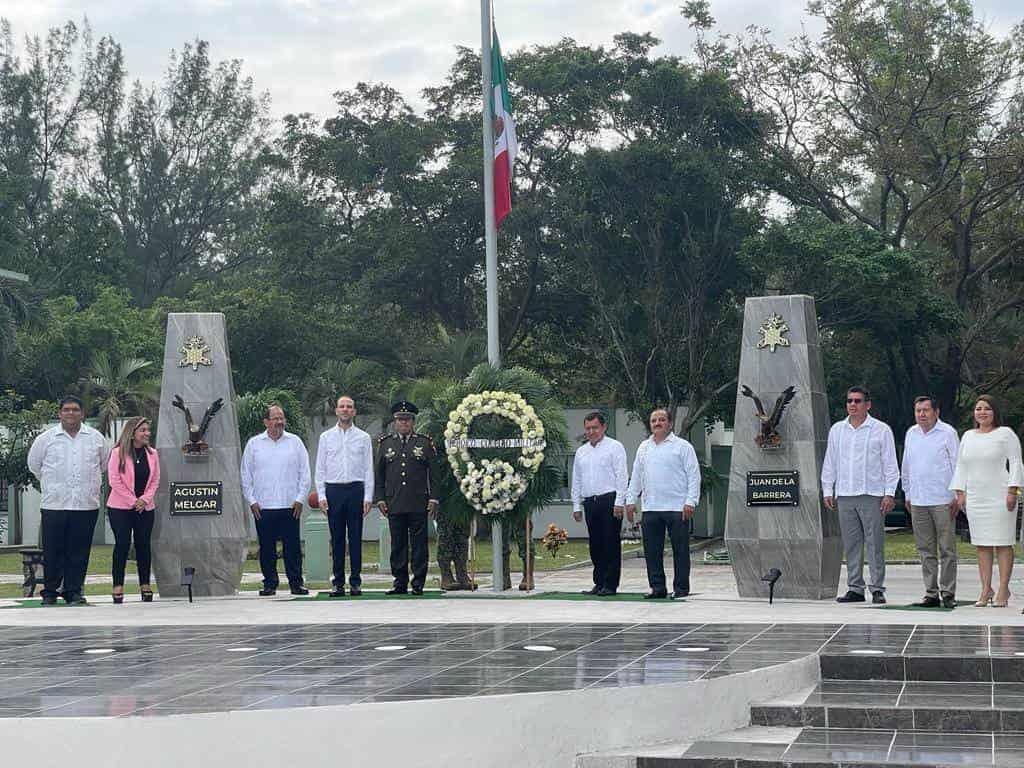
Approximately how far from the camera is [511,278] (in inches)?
1478

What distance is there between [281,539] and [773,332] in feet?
17.3

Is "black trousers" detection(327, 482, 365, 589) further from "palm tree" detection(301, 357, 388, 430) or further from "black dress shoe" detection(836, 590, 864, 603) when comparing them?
"palm tree" detection(301, 357, 388, 430)

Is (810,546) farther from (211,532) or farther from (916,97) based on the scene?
(916,97)

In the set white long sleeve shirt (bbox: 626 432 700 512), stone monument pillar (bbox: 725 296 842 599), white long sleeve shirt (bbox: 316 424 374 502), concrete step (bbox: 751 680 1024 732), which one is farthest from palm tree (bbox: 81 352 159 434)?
concrete step (bbox: 751 680 1024 732)

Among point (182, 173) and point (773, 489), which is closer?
point (773, 489)

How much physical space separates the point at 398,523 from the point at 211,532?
198cm

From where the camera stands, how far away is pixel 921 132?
34312mm

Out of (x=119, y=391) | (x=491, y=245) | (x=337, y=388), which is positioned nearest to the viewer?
(x=491, y=245)

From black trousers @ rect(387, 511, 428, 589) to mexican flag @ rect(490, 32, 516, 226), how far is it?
3803 mm

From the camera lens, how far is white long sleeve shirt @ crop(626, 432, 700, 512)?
42.3ft

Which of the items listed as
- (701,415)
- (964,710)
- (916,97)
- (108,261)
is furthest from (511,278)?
(964,710)

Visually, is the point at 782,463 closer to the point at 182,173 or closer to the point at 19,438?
the point at 19,438

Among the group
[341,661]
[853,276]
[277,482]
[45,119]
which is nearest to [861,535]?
[277,482]

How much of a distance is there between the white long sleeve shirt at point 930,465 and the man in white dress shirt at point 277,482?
569 centimetres
